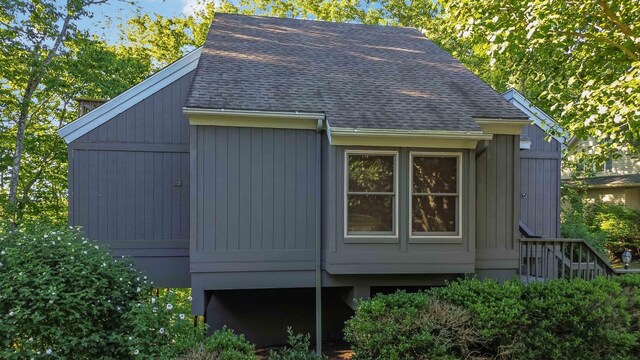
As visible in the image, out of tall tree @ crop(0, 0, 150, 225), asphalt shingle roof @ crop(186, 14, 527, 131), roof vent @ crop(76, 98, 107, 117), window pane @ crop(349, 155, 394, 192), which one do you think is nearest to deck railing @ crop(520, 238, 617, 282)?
asphalt shingle roof @ crop(186, 14, 527, 131)

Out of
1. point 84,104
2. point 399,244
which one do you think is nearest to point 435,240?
point 399,244

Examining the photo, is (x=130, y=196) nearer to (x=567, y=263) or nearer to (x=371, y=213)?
(x=371, y=213)

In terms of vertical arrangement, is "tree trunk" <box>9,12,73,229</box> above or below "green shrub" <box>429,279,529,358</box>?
above

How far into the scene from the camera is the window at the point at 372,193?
593 cm

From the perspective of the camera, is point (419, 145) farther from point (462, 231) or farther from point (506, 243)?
point (506, 243)

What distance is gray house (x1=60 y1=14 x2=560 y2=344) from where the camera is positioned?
5.91 m

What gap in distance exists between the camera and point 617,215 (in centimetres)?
1647

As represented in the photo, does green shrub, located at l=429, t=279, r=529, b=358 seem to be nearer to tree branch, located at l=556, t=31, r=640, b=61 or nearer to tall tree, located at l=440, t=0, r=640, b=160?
tall tree, located at l=440, t=0, r=640, b=160

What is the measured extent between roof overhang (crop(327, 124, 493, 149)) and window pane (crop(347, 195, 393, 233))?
2.83 feet

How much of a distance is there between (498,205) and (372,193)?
2.27 metres

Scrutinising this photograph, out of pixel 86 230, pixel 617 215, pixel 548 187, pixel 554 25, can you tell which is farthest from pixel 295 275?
pixel 617 215

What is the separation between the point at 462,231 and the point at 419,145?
1533 mm

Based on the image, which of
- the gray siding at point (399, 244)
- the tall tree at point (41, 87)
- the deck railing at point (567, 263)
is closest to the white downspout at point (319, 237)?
the gray siding at point (399, 244)

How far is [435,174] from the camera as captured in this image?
607 cm
